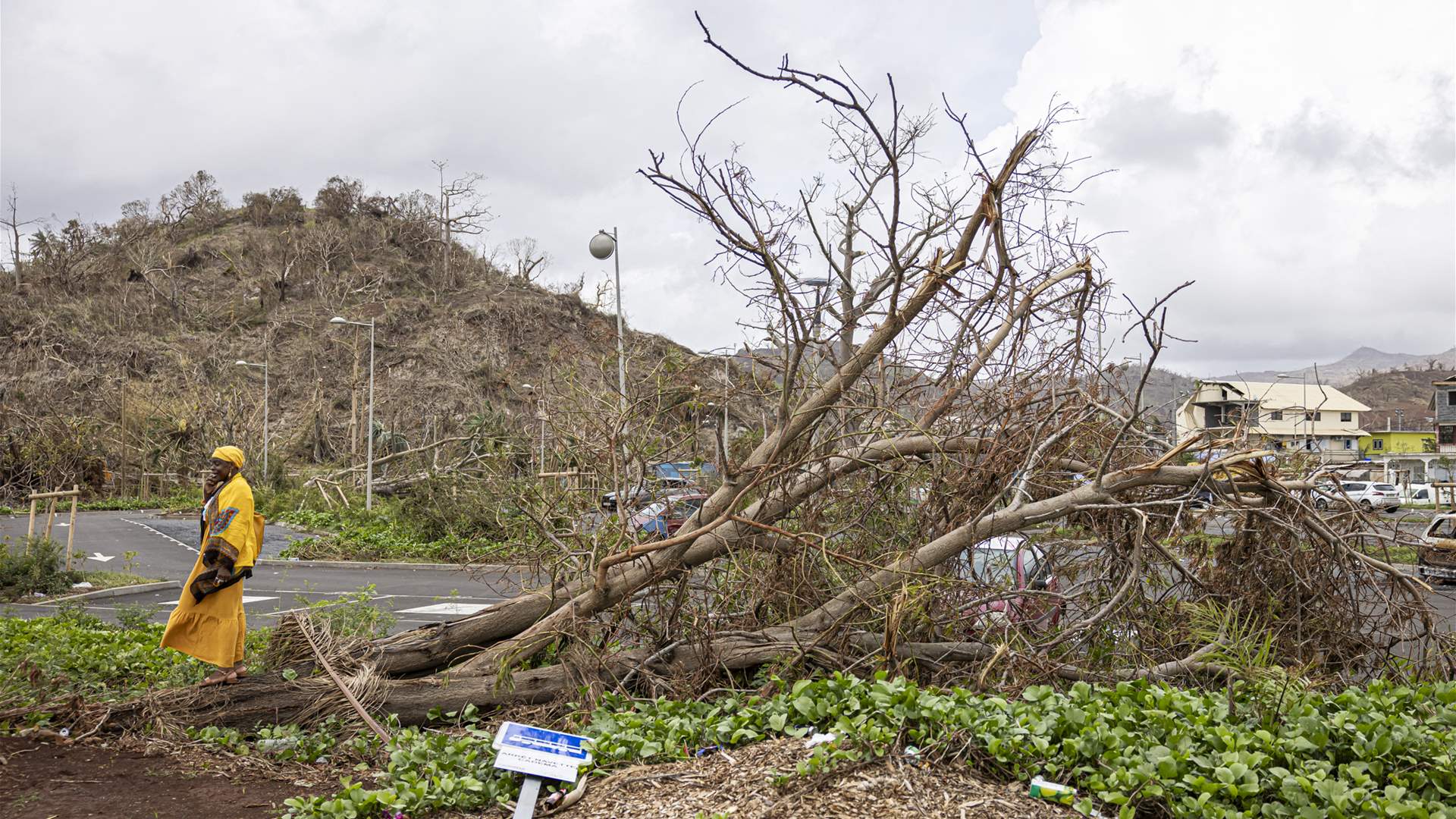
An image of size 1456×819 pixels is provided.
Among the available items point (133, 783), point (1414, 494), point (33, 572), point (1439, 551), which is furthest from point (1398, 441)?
point (133, 783)

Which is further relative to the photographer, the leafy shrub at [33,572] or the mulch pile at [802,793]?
the leafy shrub at [33,572]

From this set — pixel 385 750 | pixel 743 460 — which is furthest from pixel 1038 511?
pixel 385 750

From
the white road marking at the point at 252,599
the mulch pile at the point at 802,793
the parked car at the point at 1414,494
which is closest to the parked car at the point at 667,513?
the mulch pile at the point at 802,793

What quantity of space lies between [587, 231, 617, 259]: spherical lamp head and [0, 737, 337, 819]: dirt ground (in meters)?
10.6

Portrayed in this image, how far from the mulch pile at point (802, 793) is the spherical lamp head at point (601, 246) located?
11571mm

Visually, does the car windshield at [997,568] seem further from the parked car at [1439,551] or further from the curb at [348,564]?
the curb at [348,564]

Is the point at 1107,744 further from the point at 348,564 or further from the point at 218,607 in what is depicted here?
the point at 348,564

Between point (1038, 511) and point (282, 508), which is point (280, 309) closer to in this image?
point (282, 508)

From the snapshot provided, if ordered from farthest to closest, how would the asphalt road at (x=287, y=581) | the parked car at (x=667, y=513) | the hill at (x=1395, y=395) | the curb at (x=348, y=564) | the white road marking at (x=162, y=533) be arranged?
the hill at (x=1395, y=395)
the white road marking at (x=162, y=533)
the curb at (x=348, y=564)
the asphalt road at (x=287, y=581)
the parked car at (x=667, y=513)

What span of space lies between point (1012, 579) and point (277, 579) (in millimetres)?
13912

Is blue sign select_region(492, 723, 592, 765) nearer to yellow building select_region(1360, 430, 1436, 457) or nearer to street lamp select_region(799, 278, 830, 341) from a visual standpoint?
street lamp select_region(799, 278, 830, 341)

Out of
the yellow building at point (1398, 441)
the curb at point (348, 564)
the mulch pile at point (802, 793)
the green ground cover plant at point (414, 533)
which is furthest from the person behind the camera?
the yellow building at point (1398, 441)

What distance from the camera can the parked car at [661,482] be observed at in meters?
6.58

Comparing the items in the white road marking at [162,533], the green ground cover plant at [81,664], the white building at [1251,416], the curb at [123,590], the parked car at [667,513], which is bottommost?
the white road marking at [162,533]
